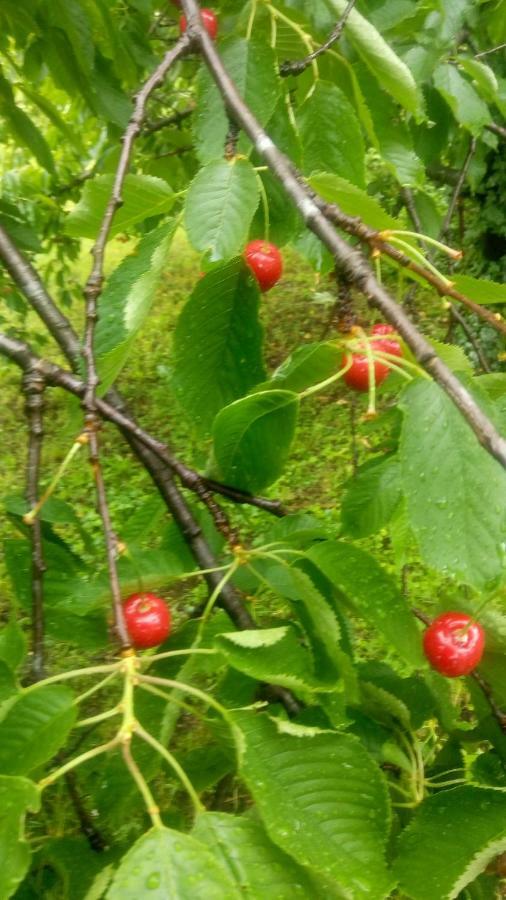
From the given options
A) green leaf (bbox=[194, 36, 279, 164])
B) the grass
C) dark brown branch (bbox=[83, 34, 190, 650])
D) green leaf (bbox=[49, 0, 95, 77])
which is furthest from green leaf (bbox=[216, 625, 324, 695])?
the grass

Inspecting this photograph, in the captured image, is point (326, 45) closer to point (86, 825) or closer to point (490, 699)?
point (490, 699)

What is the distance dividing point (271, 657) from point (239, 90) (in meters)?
0.74

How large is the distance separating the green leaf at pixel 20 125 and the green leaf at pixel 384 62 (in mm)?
1098

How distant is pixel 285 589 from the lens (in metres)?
0.86

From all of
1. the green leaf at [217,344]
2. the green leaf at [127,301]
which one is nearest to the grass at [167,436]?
the green leaf at [217,344]

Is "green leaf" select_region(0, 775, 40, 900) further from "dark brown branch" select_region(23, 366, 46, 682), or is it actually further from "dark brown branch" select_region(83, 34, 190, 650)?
"dark brown branch" select_region(23, 366, 46, 682)

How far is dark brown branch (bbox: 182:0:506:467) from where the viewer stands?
59cm

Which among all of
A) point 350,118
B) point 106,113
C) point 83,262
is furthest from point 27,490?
point 83,262

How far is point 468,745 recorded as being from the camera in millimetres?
1023

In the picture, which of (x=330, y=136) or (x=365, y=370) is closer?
(x=365, y=370)

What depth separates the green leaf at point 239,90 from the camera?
1000mm

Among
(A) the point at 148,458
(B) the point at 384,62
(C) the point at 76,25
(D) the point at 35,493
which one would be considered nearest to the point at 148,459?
(A) the point at 148,458

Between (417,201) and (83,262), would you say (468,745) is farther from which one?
(83,262)

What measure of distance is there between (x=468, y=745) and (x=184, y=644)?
44 centimetres
